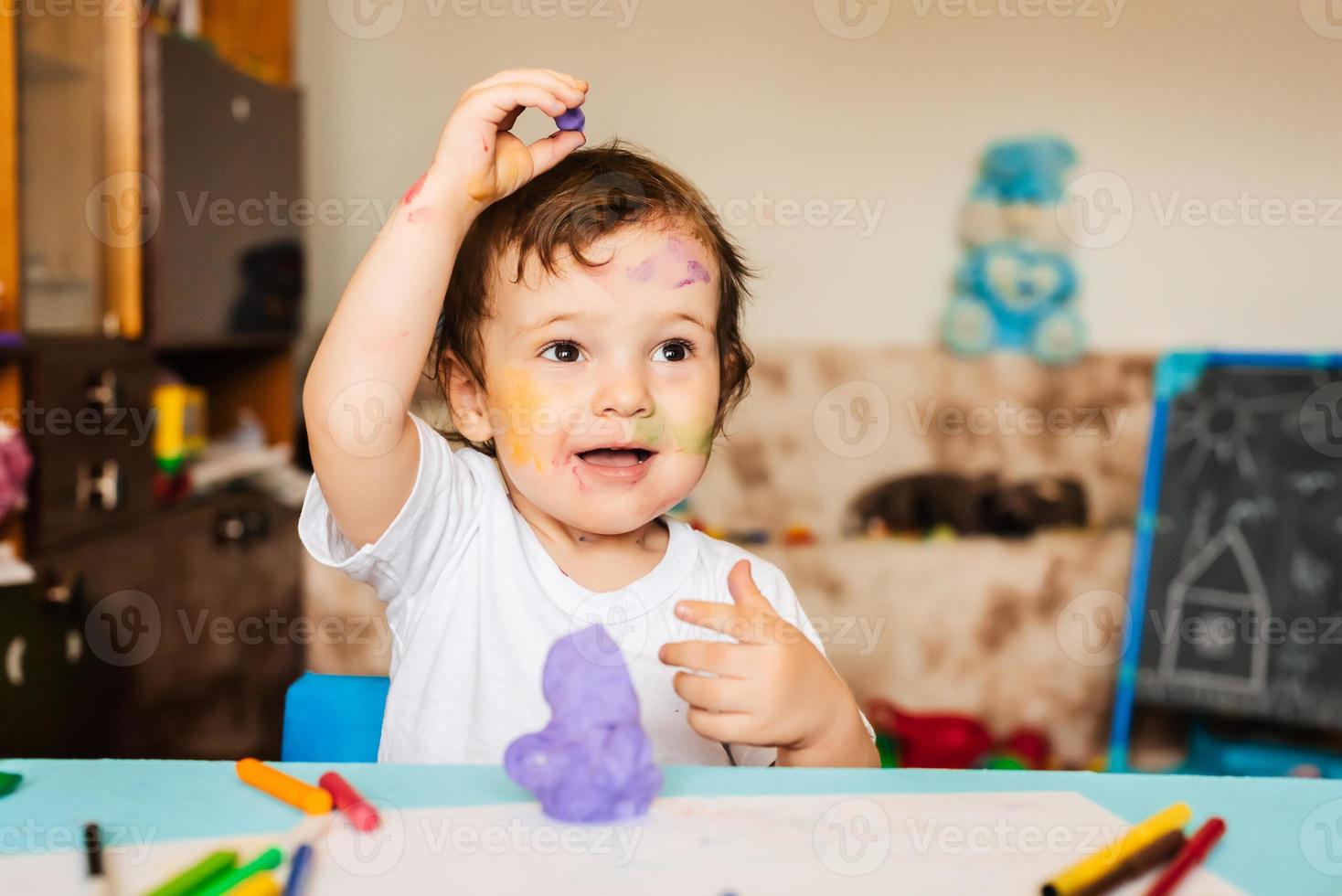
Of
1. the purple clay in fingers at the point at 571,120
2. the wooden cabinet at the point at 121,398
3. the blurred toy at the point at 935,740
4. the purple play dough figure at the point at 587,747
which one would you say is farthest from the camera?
the blurred toy at the point at 935,740

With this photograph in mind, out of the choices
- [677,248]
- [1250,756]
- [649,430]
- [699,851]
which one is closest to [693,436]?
[649,430]

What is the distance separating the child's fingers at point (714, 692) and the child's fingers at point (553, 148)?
351mm

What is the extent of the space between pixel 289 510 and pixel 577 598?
1560 millimetres

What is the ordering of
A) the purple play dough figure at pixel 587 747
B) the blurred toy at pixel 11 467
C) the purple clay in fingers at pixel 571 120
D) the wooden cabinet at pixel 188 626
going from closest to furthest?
the purple play dough figure at pixel 587 747, the purple clay in fingers at pixel 571 120, the blurred toy at pixel 11 467, the wooden cabinet at pixel 188 626

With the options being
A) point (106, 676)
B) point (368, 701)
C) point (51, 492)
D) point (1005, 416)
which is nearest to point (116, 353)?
point (51, 492)

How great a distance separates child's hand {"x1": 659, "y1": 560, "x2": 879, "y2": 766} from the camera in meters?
0.62

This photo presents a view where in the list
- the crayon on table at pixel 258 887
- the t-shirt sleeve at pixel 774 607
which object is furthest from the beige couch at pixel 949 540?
the crayon on table at pixel 258 887

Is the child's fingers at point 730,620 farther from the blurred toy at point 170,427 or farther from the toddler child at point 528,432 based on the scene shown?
the blurred toy at point 170,427

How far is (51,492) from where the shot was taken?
5.16 ft

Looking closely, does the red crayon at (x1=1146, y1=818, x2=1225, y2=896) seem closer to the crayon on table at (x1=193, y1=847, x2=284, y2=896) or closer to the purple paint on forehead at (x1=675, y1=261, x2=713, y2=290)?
the crayon on table at (x1=193, y1=847, x2=284, y2=896)

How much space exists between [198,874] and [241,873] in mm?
16

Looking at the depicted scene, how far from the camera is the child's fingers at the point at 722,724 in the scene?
62 cm

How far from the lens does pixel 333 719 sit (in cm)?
82

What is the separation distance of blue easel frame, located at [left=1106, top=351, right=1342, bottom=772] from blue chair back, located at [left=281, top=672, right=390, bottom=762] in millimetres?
1955
